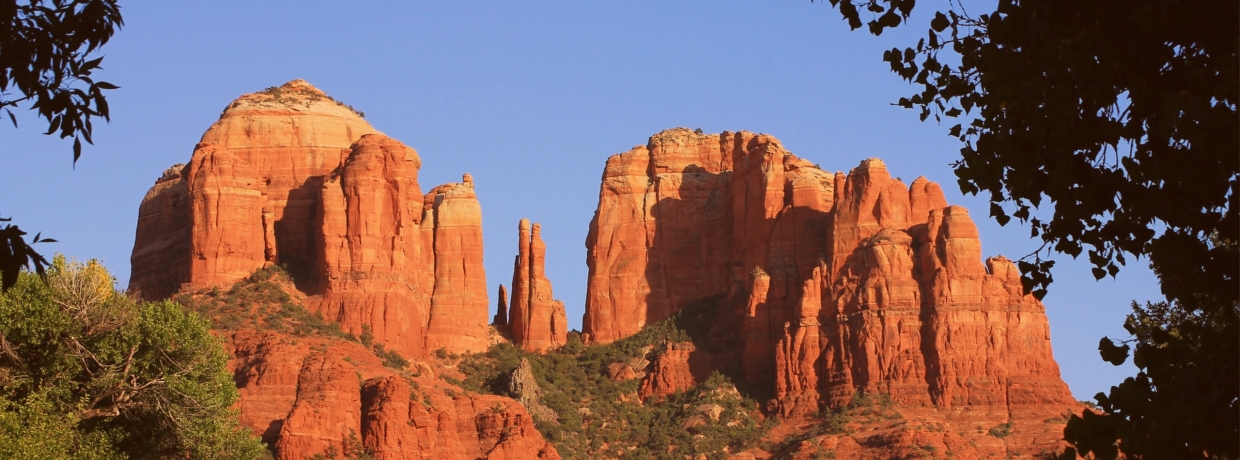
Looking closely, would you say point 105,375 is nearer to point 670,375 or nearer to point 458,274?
point 670,375

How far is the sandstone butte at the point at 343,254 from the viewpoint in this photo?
88875 millimetres

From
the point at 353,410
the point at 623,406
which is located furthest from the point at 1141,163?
the point at 623,406

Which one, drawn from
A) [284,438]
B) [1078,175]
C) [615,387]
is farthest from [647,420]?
[1078,175]

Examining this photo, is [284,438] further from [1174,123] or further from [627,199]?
[1174,123]

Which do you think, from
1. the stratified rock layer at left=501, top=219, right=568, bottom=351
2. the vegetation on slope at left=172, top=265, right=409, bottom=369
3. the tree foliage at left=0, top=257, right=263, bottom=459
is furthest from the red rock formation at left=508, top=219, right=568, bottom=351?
the tree foliage at left=0, top=257, right=263, bottom=459

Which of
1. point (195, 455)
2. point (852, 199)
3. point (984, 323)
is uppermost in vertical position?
point (852, 199)

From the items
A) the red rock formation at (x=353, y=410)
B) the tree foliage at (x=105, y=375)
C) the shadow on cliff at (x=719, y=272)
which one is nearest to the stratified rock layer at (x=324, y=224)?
the red rock formation at (x=353, y=410)

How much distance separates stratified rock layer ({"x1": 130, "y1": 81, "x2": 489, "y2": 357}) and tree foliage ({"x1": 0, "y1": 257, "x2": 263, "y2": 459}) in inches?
2362

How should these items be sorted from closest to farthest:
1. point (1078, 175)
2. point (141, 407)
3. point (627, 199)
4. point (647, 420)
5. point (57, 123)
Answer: point (57, 123)
point (1078, 175)
point (141, 407)
point (647, 420)
point (627, 199)

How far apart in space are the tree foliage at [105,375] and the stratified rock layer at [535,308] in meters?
74.5

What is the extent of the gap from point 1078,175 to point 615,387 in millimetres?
95697

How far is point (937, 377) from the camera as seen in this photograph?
105m

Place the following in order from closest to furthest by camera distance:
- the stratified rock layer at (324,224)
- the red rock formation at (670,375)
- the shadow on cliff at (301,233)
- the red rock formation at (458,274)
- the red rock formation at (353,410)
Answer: the red rock formation at (353,410) < the stratified rock layer at (324,224) < the shadow on cliff at (301,233) < the red rock formation at (670,375) < the red rock formation at (458,274)

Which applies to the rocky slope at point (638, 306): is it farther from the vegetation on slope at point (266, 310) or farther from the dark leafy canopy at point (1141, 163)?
the dark leafy canopy at point (1141, 163)
